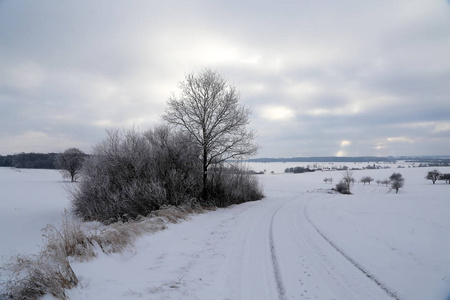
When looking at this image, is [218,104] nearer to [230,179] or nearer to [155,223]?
[230,179]

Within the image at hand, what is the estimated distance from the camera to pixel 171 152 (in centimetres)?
1681

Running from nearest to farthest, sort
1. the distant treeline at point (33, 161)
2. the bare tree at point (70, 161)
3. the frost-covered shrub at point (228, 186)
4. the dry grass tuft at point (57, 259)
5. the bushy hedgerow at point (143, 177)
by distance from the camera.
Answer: the dry grass tuft at point (57, 259)
the bushy hedgerow at point (143, 177)
the frost-covered shrub at point (228, 186)
the bare tree at point (70, 161)
the distant treeline at point (33, 161)

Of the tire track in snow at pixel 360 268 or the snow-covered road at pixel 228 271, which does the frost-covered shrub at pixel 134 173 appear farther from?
the tire track in snow at pixel 360 268

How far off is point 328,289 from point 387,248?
359cm

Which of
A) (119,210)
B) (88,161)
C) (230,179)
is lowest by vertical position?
(119,210)

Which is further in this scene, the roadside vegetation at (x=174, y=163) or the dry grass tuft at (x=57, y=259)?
the roadside vegetation at (x=174, y=163)

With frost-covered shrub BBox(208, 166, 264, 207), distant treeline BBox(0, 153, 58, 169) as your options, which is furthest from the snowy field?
distant treeline BBox(0, 153, 58, 169)

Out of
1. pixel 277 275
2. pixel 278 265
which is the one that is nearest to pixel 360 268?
pixel 278 265

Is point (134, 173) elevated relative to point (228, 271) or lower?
elevated

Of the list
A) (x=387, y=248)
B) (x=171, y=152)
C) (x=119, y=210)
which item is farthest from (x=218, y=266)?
(x=171, y=152)

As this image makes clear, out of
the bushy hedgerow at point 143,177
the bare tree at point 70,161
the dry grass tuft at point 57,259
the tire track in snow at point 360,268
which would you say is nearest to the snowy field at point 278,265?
the tire track in snow at point 360,268

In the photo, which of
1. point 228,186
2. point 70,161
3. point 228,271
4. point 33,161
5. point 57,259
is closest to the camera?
point 57,259

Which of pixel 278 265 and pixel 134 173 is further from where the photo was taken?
pixel 134 173

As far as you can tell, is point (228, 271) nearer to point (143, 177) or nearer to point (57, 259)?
point (57, 259)
